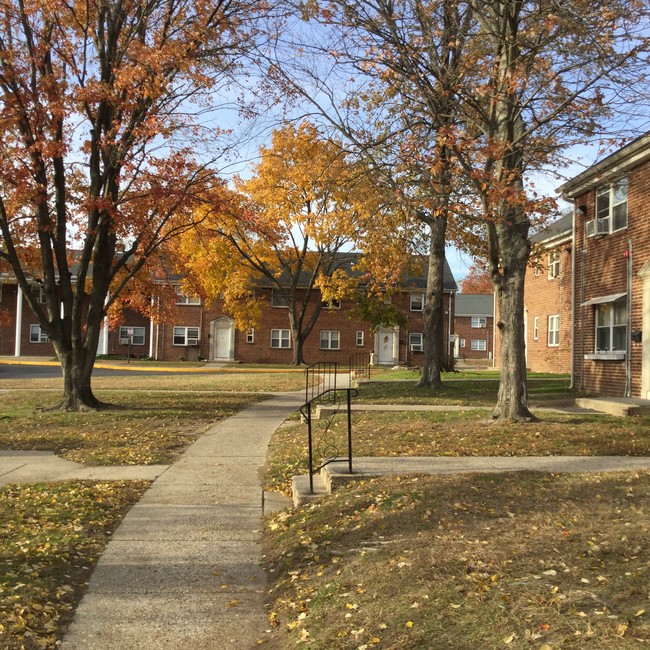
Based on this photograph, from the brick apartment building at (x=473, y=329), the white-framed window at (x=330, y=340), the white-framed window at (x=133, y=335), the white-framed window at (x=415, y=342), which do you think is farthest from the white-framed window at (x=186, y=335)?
the brick apartment building at (x=473, y=329)

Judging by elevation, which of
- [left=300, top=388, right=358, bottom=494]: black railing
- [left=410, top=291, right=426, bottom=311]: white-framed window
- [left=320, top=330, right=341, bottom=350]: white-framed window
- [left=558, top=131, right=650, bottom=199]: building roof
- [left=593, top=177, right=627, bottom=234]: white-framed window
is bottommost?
[left=300, top=388, right=358, bottom=494]: black railing

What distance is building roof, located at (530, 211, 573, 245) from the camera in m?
24.2

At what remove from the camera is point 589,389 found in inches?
741

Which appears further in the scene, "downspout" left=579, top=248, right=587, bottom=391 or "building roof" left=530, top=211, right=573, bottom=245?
"building roof" left=530, top=211, right=573, bottom=245

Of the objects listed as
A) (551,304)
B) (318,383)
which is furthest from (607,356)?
(551,304)

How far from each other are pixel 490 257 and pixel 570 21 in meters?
3.82

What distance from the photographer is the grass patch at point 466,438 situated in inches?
365

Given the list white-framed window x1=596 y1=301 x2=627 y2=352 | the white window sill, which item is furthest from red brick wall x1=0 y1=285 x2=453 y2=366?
the white window sill

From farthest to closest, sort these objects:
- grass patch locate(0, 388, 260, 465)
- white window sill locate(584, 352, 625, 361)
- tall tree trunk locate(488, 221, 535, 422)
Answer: white window sill locate(584, 352, 625, 361)
tall tree trunk locate(488, 221, 535, 422)
grass patch locate(0, 388, 260, 465)

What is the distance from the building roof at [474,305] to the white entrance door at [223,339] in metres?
27.6

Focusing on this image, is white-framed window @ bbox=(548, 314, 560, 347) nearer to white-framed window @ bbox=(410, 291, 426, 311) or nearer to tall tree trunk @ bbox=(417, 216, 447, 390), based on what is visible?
tall tree trunk @ bbox=(417, 216, 447, 390)

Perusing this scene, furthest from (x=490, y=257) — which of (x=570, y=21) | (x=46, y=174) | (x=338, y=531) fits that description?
(x=46, y=174)

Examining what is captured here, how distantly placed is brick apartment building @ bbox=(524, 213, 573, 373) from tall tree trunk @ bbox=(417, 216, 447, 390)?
509cm

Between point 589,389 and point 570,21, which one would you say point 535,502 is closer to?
point 570,21
